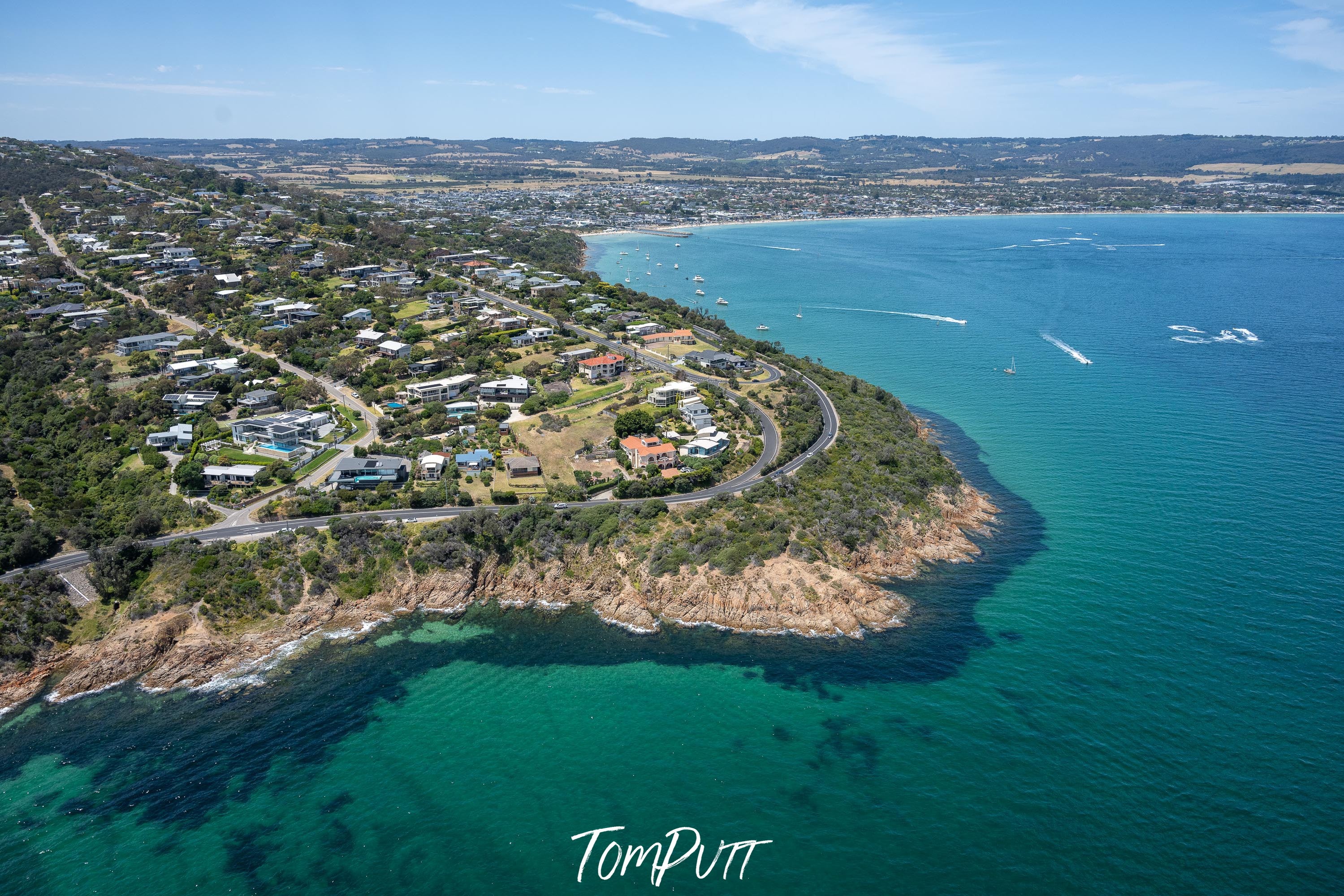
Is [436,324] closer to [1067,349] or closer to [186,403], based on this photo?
[186,403]

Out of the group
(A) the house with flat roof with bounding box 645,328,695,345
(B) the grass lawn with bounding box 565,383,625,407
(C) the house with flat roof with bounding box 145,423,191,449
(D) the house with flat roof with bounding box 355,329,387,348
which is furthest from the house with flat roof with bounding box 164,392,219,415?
(A) the house with flat roof with bounding box 645,328,695,345

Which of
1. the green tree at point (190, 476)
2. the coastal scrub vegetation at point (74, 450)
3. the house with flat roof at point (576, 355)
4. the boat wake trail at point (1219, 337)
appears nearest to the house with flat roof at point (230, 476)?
the green tree at point (190, 476)

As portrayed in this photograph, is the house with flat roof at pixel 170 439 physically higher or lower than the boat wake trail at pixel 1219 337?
lower

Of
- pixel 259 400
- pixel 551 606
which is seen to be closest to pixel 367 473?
pixel 551 606

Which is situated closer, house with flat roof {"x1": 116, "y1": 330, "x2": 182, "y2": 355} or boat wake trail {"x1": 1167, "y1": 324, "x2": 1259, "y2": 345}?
house with flat roof {"x1": 116, "y1": 330, "x2": 182, "y2": 355}

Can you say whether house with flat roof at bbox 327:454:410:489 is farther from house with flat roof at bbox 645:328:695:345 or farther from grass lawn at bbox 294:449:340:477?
house with flat roof at bbox 645:328:695:345

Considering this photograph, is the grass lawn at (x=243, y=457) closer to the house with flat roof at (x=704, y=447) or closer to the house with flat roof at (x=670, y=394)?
the house with flat roof at (x=670, y=394)

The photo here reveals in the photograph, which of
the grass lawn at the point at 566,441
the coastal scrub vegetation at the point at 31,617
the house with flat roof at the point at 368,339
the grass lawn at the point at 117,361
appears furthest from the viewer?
the house with flat roof at the point at 368,339
